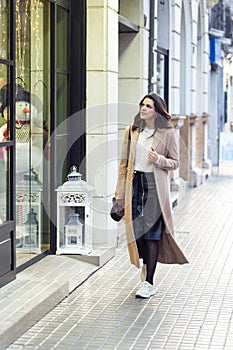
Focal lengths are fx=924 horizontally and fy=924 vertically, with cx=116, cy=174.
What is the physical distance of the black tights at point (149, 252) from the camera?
9.49 metres

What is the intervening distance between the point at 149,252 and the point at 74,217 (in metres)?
1.98

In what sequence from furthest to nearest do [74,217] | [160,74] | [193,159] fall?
[193,159] → [160,74] → [74,217]

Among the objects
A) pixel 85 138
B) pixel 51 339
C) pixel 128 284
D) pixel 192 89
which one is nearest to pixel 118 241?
pixel 85 138

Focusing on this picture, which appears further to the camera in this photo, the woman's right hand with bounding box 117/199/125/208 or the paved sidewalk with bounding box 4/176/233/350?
the woman's right hand with bounding box 117/199/125/208

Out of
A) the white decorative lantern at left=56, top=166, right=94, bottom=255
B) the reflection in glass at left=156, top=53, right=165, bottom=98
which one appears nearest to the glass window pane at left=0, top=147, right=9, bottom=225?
the white decorative lantern at left=56, top=166, right=94, bottom=255

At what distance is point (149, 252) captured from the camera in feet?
31.2

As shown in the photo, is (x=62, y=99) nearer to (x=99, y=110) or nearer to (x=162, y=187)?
(x=99, y=110)

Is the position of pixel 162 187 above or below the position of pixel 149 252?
above

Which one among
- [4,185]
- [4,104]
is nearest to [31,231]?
[4,185]

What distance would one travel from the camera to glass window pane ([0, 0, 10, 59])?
9219 millimetres

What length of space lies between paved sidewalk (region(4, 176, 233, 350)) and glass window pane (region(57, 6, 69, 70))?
2587 mm

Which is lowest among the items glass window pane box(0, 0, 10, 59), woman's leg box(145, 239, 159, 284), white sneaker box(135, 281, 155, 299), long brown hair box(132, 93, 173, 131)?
white sneaker box(135, 281, 155, 299)

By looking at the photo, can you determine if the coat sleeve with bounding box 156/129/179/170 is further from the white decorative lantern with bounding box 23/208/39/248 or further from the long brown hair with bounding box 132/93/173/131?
the white decorative lantern with bounding box 23/208/39/248

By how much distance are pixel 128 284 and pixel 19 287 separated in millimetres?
1681
